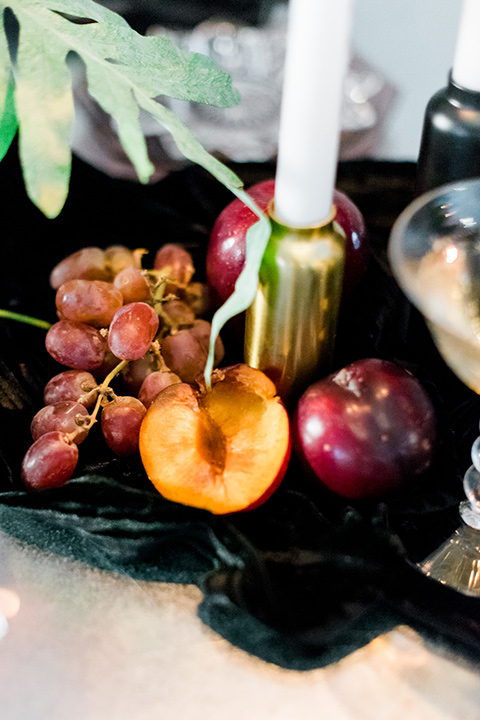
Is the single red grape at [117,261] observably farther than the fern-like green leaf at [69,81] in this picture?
Yes

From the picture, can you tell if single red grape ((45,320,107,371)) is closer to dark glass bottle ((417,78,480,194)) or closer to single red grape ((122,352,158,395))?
single red grape ((122,352,158,395))

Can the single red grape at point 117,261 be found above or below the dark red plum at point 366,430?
above

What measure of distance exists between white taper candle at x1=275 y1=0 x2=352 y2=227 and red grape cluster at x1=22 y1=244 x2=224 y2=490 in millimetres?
107

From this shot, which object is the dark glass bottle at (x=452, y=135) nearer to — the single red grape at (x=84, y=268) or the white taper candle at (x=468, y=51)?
the white taper candle at (x=468, y=51)

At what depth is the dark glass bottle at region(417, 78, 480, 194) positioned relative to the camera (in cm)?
42

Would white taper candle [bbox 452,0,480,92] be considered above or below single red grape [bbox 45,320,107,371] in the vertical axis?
above

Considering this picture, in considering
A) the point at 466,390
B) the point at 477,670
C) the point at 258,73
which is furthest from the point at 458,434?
the point at 258,73

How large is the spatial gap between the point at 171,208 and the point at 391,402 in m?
0.28

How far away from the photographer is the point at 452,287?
0.42m

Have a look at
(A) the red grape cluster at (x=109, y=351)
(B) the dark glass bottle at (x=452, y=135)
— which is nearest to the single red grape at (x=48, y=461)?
(A) the red grape cluster at (x=109, y=351)

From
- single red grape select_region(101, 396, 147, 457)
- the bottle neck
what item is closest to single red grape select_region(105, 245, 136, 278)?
single red grape select_region(101, 396, 147, 457)

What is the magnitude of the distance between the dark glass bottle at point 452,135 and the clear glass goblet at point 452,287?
2 cm

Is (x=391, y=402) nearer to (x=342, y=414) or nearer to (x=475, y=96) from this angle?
(x=342, y=414)

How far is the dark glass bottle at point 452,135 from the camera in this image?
42 centimetres
